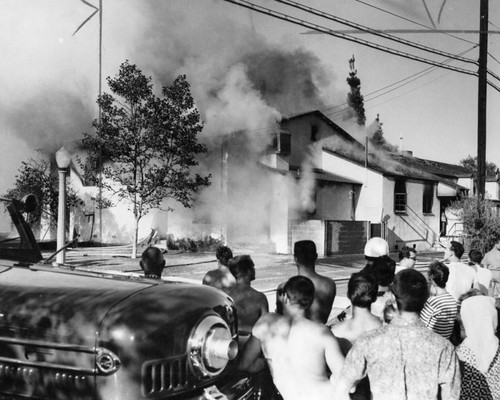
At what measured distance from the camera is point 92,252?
1908cm

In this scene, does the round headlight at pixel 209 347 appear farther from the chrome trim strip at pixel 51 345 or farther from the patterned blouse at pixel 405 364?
the patterned blouse at pixel 405 364

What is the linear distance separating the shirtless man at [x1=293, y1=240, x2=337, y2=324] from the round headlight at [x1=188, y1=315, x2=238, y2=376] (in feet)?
4.57

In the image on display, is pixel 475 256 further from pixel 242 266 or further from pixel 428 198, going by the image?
pixel 428 198

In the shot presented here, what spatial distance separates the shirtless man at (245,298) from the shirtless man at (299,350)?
640 millimetres

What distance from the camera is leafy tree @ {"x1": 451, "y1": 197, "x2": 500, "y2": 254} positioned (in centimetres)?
1421

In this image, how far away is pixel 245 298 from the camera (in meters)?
3.82

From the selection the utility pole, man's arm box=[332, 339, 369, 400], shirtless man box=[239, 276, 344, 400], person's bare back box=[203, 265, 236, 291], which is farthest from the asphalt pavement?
man's arm box=[332, 339, 369, 400]

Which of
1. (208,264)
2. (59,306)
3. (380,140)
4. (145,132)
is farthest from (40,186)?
(380,140)

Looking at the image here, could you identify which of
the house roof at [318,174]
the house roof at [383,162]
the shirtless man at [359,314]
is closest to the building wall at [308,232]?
the house roof at [318,174]

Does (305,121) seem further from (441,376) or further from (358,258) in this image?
(441,376)

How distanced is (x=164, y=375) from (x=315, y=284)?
1.80 m

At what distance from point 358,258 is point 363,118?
16.5 meters

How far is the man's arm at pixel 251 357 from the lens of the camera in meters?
3.15

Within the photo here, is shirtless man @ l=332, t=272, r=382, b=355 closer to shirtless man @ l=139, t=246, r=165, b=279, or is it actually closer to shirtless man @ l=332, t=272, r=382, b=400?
shirtless man @ l=332, t=272, r=382, b=400
